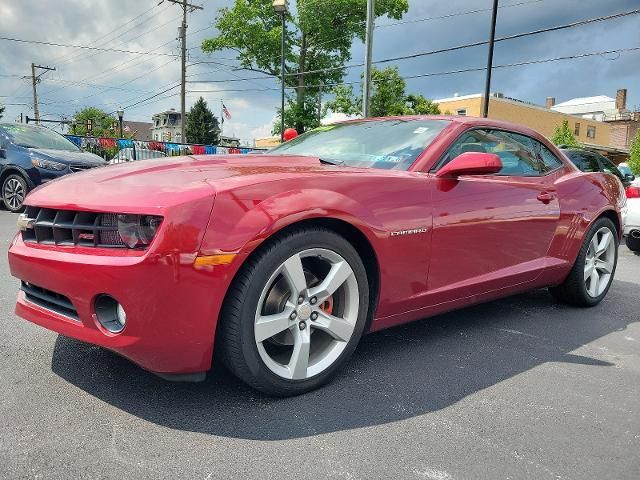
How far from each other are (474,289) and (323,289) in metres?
1.15

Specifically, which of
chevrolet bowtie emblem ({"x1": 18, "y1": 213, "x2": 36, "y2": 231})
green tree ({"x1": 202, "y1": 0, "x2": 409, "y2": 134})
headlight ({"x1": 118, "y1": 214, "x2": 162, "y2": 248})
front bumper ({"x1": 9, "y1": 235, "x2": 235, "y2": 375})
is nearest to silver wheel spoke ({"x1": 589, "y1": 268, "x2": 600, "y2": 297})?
front bumper ({"x1": 9, "y1": 235, "x2": 235, "y2": 375})

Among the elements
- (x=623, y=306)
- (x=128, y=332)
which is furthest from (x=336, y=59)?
(x=128, y=332)

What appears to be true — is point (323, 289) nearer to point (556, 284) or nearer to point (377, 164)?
point (377, 164)

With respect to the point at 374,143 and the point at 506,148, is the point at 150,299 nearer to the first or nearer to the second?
the point at 374,143

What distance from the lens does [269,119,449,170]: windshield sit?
115 inches

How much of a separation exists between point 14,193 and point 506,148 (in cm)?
791

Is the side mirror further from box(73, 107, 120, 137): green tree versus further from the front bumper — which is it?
box(73, 107, 120, 137): green tree

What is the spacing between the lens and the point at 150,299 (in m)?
1.89

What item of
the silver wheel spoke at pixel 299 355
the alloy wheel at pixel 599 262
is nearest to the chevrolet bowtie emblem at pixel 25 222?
the silver wheel spoke at pixel 299 355

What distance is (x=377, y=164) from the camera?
2.87 m

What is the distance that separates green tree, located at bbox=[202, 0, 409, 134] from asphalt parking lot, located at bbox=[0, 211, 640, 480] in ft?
103

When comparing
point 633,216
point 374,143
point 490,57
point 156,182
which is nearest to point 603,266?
point 374,143

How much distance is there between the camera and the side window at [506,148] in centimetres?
320

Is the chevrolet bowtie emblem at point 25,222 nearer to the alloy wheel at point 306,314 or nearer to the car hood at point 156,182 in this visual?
the car hood at point 156,182
